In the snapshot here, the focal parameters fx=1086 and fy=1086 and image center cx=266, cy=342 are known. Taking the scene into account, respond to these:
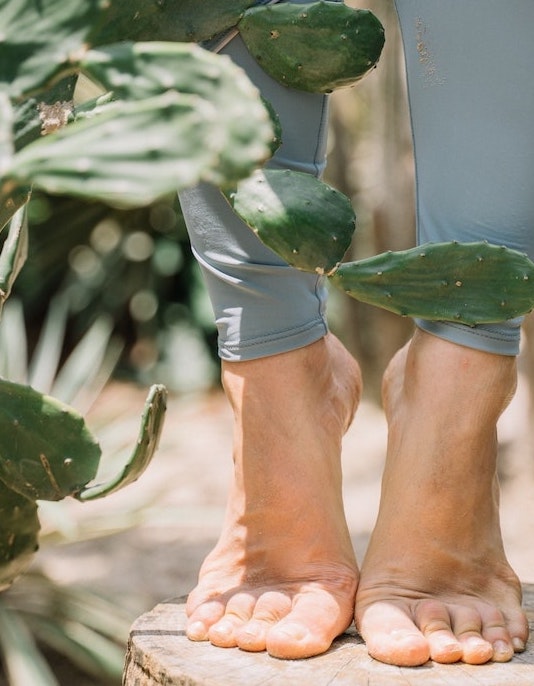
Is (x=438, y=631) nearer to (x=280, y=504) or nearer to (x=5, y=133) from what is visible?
(x=280, y=504)

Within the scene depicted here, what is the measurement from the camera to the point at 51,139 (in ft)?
2.31

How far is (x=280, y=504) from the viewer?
1.23m

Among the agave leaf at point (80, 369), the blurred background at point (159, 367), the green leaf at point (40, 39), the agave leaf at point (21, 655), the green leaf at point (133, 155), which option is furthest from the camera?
the agave leaf at point (80, 369)

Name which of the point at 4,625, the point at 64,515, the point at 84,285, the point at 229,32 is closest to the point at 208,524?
the point at 64,515

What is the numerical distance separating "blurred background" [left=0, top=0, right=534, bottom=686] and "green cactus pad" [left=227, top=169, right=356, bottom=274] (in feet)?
3.39

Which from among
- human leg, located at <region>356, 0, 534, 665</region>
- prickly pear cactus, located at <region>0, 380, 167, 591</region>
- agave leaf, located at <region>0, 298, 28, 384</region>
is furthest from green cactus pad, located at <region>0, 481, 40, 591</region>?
agave leaf, located at <region>0, 298, 28, 384</region>

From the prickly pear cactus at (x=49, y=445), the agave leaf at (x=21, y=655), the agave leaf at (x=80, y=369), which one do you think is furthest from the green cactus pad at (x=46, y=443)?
the agave leaf at (x=80, y=369)

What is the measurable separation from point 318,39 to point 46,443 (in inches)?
19.0

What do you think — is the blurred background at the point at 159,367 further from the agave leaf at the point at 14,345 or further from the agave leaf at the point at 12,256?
the agave leaf at the point at 12,256

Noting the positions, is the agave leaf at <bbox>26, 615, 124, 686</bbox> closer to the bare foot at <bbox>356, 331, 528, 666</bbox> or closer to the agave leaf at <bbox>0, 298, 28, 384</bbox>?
the agave leaf at <bbox>0, 298, 28, 384</bbox>

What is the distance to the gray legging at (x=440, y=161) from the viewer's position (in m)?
1.08

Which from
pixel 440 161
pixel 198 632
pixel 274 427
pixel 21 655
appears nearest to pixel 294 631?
pixel 198 632

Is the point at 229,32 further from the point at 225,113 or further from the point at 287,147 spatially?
the point at 225,113

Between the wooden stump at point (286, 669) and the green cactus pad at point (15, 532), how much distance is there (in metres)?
0.19
